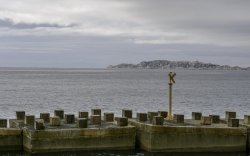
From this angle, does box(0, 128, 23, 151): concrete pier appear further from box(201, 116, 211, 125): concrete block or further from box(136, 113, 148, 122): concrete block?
box(201, 116, 211, 125): concrete block

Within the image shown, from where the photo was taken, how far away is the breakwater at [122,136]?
22375 millimetres

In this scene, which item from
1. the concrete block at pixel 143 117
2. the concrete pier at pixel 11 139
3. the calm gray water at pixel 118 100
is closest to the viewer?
the concrete pier at pixel 11 139

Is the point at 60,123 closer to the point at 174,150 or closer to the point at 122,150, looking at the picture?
the point at 122,150

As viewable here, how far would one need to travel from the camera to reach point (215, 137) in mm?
23844

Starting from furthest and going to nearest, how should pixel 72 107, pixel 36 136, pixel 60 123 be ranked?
pixel 72 107 → pixel 60 123 → pixel 36 136

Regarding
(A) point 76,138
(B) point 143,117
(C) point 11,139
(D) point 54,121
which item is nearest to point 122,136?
(A) point 76,138

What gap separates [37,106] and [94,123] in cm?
3544

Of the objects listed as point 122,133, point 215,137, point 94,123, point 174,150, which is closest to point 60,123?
point 94,123

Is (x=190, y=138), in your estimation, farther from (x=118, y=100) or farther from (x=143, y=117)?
(x=118, y=100)

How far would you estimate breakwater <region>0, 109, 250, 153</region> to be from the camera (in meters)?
22.4

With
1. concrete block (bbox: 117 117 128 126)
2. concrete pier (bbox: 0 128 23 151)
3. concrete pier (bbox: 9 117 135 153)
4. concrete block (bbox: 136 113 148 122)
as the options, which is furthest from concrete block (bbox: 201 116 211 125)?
concrete pier (bbox: 0 128 23 151)

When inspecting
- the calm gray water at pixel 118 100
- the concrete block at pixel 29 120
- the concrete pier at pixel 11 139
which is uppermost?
the concrete block at pixel 29 120

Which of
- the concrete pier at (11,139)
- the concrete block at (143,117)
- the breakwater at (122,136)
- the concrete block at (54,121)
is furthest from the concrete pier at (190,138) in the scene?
the concrete pier at (11,139)

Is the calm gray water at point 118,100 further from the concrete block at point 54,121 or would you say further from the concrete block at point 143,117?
the concrete block at point 54,121
